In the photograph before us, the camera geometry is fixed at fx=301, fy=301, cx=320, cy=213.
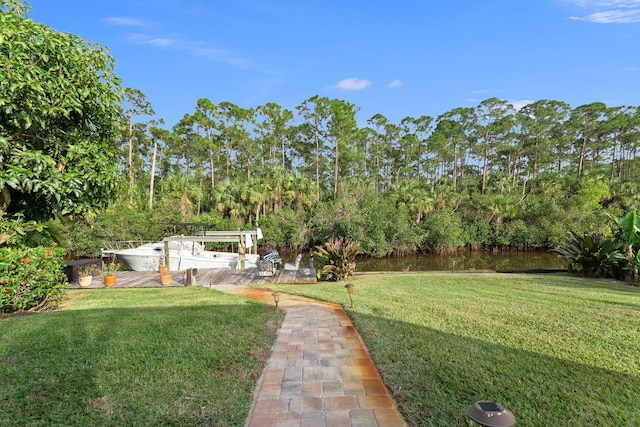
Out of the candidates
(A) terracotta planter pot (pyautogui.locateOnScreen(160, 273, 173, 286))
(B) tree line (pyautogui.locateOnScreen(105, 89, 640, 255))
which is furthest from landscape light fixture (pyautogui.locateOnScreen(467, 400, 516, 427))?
(B) tree line (pyautogui.locateOnScreen(105, 89, 640, 255))

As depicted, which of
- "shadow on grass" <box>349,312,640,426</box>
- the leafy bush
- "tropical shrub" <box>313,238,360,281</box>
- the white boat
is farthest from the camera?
the white boat

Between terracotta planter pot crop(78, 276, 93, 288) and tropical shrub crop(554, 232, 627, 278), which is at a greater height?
tropical shrub crop(554, 232, 627, 278)

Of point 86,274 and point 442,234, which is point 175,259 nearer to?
point 86,274

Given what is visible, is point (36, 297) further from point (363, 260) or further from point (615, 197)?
point (615, 197)

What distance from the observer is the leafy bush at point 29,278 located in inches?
202

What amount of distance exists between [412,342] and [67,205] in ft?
19.2

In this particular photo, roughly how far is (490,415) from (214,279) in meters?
9.43

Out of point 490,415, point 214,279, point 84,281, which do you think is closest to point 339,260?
point 214,279

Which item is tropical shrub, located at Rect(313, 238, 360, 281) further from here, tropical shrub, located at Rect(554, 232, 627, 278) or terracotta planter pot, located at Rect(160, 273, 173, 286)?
tropical shrub, located at Rect(554, 232, 627, 278)

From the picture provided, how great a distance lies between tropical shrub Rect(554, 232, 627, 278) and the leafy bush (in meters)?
13.5

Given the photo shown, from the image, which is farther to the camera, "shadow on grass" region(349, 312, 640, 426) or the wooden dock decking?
the wooden dock decking

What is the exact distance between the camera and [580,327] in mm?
4301

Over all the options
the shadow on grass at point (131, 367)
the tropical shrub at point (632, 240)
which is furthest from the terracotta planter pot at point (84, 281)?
the tropical shrub at point (632, 240)

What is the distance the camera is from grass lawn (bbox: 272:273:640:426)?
2.54m
